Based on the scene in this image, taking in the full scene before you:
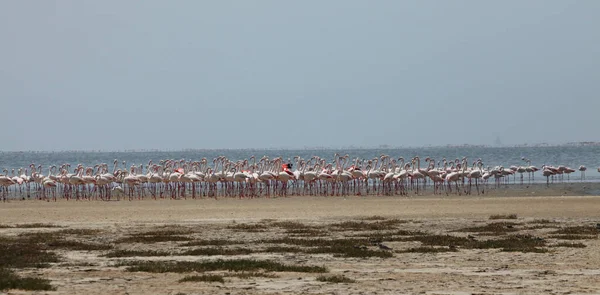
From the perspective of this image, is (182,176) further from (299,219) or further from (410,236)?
(410,236)

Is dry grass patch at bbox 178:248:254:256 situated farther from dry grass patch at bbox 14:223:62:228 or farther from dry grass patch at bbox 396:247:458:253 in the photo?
dry grass patch at bbox 14:223:62:228

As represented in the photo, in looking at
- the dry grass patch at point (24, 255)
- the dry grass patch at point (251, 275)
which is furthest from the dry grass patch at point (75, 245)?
the dry grass patch at point (251, 275)

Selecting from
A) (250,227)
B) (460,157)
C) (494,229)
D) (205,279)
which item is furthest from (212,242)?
(460,157)

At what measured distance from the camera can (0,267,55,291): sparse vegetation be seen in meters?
12.5

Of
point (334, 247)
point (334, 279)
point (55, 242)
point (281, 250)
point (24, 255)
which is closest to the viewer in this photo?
point (334, 279)

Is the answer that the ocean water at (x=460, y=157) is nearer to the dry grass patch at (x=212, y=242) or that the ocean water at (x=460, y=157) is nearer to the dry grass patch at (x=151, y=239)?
the dry grass patch at (x=151, y=239)

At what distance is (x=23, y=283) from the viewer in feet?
42.0

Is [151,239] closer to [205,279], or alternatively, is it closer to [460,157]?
[205,279]

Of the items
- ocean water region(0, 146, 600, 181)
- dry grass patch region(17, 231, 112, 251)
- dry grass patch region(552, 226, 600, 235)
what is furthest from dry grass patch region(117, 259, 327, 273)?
ocean water region(0, 146, 600, 181)

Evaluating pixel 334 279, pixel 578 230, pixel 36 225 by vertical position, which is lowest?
pixel 36 225

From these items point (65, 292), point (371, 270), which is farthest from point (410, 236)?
point (65, 292)

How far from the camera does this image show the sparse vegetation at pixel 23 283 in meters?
12.5

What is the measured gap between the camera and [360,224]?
2483cm

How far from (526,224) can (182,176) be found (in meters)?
25.1
